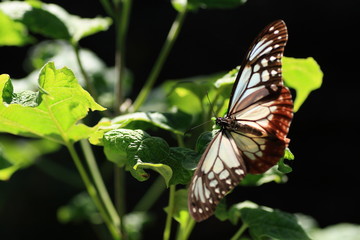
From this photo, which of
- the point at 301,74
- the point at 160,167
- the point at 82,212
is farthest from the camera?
the point at 82,212

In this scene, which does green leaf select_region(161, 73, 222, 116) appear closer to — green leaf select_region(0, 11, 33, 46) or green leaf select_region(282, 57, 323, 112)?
green leaf select_region(282, 57, 323, 112)

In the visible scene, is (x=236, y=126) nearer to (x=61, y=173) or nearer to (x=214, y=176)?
(x=214, y=176)

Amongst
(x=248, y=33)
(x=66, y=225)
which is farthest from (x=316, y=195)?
(x=66, y=225)

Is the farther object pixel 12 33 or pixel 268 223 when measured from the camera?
pixel 12 33

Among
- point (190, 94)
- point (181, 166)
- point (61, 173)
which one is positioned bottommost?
point (61, 173)

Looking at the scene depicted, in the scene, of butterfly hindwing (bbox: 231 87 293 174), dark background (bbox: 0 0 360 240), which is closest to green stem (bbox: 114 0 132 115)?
butterfly hindwing (bbox: 231 87 293 174)

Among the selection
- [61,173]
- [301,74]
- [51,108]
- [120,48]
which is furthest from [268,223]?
[61,173]
